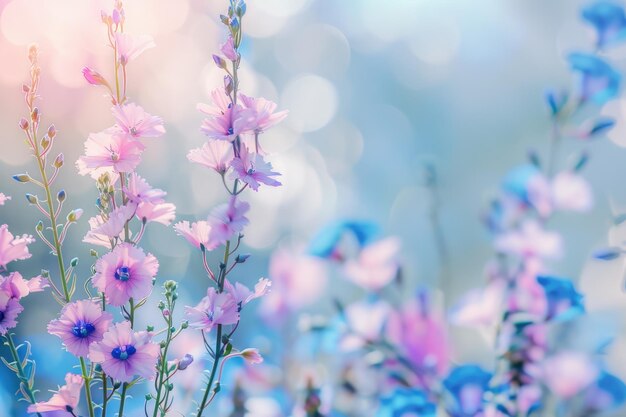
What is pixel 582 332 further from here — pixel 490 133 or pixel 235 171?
pixel 490 133

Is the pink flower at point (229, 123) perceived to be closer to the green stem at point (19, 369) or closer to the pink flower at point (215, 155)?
the pink flower at point (215, 155)

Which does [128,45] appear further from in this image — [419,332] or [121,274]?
[419,332]

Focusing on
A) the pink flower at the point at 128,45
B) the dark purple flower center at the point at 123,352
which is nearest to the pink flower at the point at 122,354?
the dark purple flower center at the point at 123,352

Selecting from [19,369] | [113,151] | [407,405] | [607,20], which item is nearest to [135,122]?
[113,151]

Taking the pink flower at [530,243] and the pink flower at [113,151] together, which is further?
the pink flower at [530,243]

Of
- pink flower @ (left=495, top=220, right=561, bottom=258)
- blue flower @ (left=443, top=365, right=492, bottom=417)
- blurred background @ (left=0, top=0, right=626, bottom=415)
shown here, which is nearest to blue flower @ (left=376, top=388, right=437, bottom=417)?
blue flower @ (left=443, top=365, right=492, bottom=417)

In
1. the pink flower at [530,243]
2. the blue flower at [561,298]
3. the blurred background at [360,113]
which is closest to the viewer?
the blue flower at [561,298]

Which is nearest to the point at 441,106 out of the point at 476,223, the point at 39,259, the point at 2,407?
the point at 476,223
